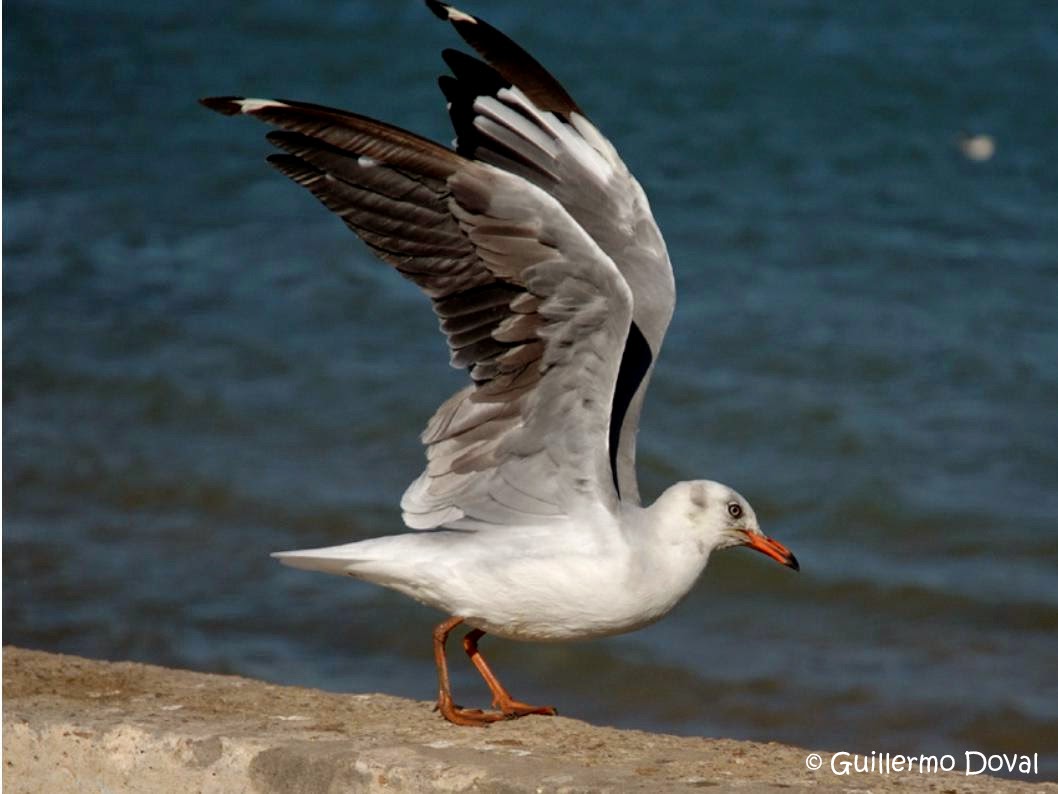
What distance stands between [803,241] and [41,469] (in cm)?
404

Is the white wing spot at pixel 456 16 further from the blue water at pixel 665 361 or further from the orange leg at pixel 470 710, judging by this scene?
the blue water at pixel 665 361

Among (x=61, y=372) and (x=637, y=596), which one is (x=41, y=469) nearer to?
(x=61, y=372)

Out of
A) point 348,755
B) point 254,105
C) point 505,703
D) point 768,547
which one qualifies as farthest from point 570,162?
point 348,755

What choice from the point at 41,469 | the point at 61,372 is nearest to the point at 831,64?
the point at 61,372

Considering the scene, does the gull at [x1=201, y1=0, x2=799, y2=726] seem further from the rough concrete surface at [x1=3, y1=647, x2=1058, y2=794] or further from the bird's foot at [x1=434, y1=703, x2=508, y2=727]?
the rough concrete surface at [x1=3, y1=647, x2=1058, y2=794]

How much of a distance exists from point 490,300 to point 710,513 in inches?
28.6

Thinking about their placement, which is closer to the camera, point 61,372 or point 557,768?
point 557,768

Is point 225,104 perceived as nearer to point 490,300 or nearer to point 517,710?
point 490,300

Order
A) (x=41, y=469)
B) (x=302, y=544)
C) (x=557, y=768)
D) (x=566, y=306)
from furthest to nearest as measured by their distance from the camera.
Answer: (x=41, y=469) → (x=302, y=544) → (x=566, y=306) → (x=557, y=768)

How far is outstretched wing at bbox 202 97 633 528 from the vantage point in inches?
160

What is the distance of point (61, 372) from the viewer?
27.9 feet

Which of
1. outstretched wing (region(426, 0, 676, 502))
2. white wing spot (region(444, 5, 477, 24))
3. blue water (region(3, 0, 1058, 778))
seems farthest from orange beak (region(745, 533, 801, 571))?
white wing spot (region(444, 5, 477, 24))

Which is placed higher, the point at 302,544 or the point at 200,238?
the point at 200,238

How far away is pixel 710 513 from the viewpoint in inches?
173
